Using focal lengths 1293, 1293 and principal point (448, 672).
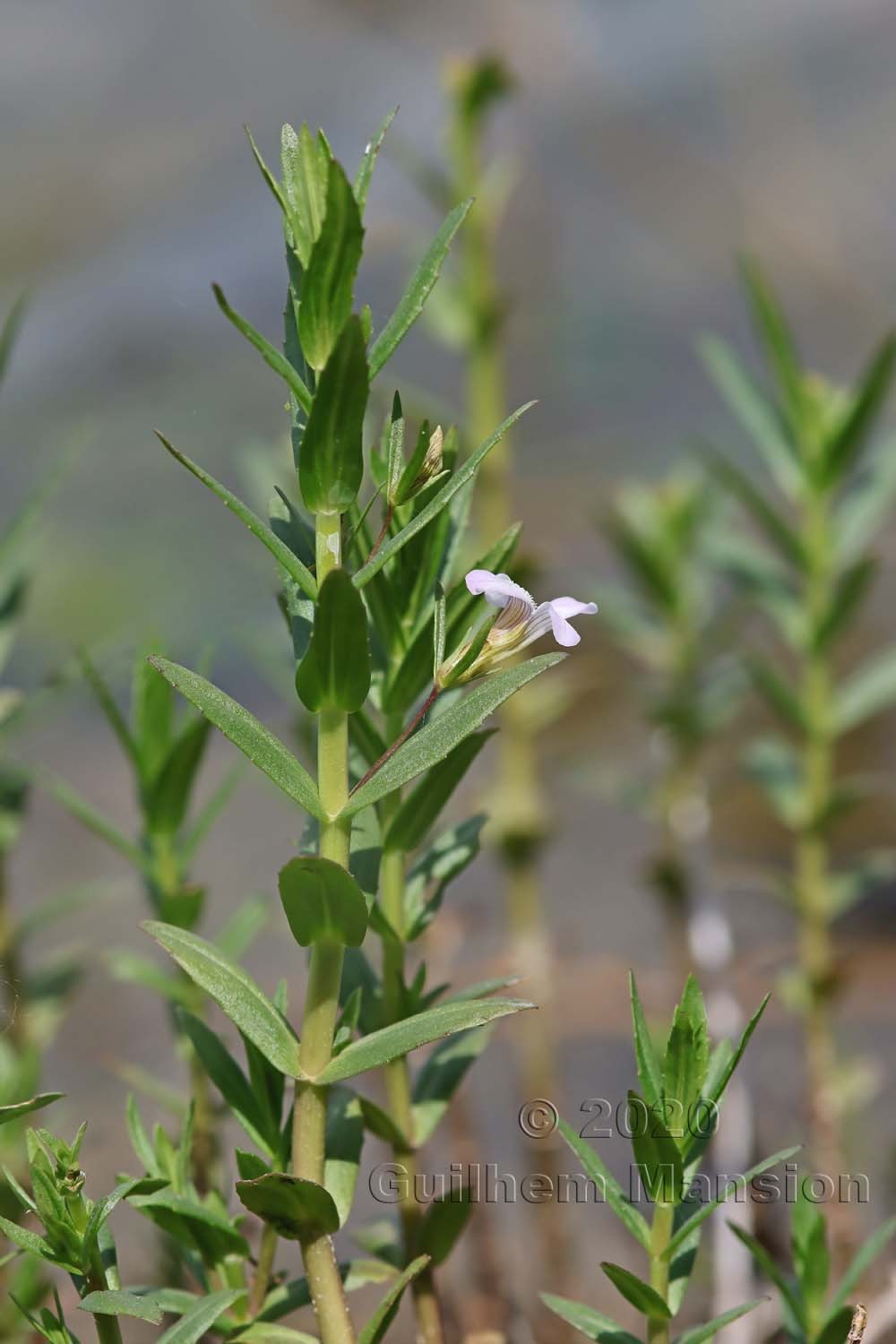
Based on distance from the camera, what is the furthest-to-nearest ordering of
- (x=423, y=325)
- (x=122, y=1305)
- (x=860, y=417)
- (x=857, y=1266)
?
(x=423, y=325)
(x=860, y=417)
(x=857, y=1266)
(x=122, y=1305)

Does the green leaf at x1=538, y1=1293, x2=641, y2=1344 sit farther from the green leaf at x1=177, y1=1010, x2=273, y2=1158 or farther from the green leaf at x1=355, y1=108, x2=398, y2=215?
the green leaf at x1=355, y1=108, x2=398, y2=215

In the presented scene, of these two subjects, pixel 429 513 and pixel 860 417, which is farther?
pixel 860 417

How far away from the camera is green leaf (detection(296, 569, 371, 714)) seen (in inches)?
12.6

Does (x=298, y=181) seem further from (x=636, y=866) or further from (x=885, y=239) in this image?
(x=885, y=239)

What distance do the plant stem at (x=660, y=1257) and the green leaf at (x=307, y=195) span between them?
288 millimetres

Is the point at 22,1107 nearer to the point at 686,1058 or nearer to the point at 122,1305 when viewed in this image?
the point at 122,1305

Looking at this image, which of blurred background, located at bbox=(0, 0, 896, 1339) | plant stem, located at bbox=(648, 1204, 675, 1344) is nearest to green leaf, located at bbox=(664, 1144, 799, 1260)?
plant stem, located at bbox=(648, 1204, 675, 1344)

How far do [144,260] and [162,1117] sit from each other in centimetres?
147

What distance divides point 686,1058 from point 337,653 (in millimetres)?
156

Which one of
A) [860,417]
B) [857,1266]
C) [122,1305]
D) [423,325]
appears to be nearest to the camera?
[122,1305]

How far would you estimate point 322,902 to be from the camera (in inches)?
13.4

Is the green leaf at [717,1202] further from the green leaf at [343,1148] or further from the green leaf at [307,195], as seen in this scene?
the green leaf at [307,195]

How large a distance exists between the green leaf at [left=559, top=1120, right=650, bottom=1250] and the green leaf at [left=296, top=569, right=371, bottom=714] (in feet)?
0.46
